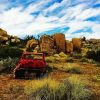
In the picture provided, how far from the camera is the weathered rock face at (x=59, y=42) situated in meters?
37.6

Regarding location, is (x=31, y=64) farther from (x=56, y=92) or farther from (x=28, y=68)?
(x=56, y=92)

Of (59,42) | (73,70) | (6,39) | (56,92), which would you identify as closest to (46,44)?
(59,42)

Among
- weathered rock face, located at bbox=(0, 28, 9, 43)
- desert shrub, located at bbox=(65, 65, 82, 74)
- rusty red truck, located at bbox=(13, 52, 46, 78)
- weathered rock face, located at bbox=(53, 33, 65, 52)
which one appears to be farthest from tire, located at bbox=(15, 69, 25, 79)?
weathered rock face, located at bbox=(0, 28, 9, 43)

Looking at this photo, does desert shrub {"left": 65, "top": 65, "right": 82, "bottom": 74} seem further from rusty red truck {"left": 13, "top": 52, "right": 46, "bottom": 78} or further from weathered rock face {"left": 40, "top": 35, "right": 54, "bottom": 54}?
weathered rock face {"left": 40, "top": 35, "right": 54, "bottom": 54}

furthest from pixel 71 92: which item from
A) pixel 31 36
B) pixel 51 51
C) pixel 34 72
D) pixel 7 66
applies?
pixel 31 36

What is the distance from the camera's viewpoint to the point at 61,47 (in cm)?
3769

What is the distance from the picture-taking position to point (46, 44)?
37.1 m

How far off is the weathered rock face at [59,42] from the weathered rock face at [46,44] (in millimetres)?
578

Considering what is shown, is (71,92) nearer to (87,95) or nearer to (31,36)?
(87,95)

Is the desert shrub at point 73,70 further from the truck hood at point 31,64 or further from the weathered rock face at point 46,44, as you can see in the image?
the weathered rock face at point 46,44

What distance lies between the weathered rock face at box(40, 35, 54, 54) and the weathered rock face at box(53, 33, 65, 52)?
578 mm

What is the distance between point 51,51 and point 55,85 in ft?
81.6

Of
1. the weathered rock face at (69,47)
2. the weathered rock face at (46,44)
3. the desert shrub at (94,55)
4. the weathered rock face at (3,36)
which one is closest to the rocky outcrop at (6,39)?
the weathered rock face at (3,36)

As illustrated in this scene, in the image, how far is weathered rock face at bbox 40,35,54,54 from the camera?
3647 centimetres
